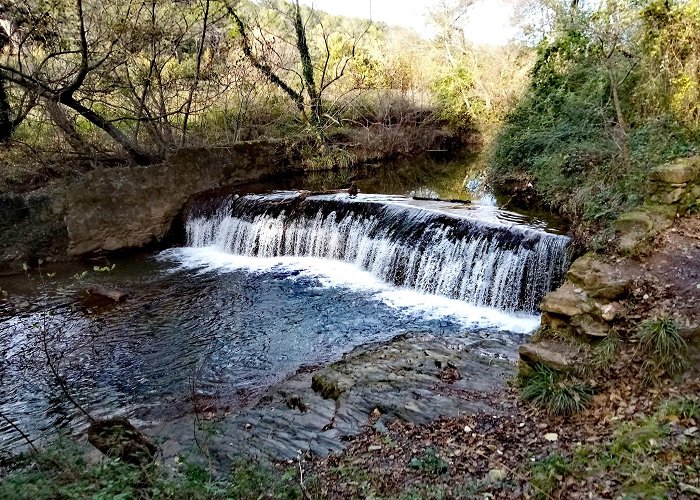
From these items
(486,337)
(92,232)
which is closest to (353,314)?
(486,337)

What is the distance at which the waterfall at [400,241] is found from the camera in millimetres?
7039

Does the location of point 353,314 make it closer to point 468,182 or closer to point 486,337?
point 486,337

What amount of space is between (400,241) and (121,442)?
5.89 m

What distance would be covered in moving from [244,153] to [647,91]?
999 cm

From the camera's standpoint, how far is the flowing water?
5.47 m

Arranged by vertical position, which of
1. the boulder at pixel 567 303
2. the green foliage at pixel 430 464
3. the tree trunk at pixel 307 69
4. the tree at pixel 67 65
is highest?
the tree trunk at pixel 307 69

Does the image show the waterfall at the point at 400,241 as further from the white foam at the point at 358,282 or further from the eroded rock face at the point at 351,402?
the eroded rock face at the point at 351,402

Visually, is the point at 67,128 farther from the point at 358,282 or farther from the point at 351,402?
the point at 351,402

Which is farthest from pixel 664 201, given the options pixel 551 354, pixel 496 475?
pixel 496 475

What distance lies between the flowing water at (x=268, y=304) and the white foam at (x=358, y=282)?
37 mm

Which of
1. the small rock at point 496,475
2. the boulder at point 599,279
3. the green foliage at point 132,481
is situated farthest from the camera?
the boulder at point 599,279

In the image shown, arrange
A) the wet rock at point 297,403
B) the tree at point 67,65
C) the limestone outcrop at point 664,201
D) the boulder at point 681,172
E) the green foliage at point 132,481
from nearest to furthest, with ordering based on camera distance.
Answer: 1. the green foliage at point 132,481
2. the wet rock at point 297,403
3. the limestone outcrop at point 664,201
4. the boulder at point 681,172
5. the tree at point 67,65

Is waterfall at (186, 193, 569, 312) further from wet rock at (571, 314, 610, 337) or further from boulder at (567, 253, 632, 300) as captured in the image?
wet rock at (571, 314, 610, 337)

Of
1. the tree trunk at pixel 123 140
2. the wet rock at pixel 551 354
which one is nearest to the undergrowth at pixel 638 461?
the wet rock at pixel 551 354
